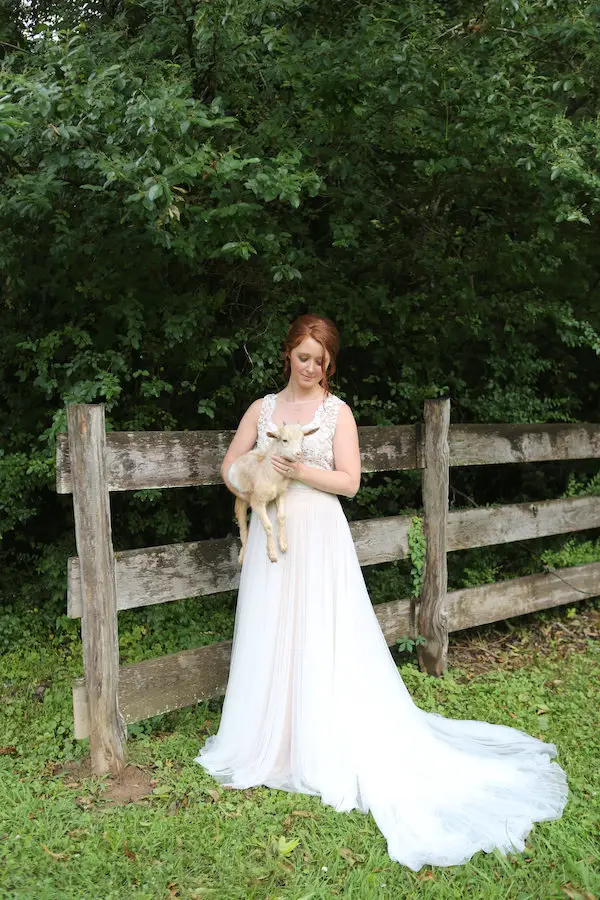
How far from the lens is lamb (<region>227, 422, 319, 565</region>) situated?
3732 mm

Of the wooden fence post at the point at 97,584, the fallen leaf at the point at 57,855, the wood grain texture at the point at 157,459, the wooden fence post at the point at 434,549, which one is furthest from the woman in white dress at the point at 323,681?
the wooden fence post at the point at 434,549

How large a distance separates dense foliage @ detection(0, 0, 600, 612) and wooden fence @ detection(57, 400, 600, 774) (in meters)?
0.97

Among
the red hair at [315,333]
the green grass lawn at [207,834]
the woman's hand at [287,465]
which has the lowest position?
the green grass lawn at [207,834]

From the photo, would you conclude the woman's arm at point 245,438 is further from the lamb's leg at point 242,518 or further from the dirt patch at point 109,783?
the dirt patch at point 109,783

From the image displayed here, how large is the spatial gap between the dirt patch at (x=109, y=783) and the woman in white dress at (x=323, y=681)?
337mm

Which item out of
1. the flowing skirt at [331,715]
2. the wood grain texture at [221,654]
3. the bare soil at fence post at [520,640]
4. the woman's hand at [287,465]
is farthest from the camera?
the bare soil at fence post at [520,640]

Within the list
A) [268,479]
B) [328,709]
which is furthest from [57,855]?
[268,479]

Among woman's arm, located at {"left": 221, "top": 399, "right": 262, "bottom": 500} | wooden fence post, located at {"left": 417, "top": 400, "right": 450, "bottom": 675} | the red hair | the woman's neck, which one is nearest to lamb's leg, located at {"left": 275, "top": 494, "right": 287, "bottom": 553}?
woman's arm, located at {"left": 221, "top": 399, "right": 262, "bottom": 500}

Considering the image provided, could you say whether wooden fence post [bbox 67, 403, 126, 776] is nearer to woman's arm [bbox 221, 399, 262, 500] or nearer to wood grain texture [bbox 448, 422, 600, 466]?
woman's arm [bbox 221, 399, 262, 500]

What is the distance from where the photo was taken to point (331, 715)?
3.80 m

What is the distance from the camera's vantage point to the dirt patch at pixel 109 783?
3662mm

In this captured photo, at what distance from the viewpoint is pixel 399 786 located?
142 inches

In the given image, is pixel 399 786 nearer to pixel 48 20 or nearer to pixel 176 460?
pixel 176 460

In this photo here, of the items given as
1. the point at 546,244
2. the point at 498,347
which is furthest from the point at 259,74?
the point at 498,347
